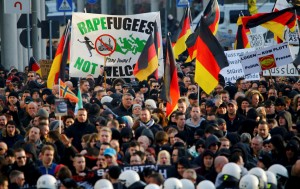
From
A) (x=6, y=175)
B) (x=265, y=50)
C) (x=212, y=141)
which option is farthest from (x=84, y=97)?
(x=6, y=175)

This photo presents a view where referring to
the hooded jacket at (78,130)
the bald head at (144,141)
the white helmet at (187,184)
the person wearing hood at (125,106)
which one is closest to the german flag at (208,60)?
the person wearing hood at (125,106)

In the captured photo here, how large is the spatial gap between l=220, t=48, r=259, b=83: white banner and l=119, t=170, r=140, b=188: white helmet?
13.6 metres

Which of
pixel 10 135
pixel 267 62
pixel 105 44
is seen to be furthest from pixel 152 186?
pixel 105 44

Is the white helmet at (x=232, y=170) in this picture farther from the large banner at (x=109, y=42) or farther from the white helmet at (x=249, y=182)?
the large banner at (x=109, y=42)

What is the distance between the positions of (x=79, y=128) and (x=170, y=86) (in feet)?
8.94

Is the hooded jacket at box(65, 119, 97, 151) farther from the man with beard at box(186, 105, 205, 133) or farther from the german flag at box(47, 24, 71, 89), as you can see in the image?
the german flag at box(47, 24, 71, 89)

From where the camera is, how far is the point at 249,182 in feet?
48.5

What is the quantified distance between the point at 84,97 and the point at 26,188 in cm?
899

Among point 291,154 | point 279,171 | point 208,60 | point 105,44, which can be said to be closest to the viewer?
point 279,171

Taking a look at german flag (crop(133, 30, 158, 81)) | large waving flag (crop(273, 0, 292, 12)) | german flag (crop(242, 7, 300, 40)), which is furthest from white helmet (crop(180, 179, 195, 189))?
large waving flag (crop(273, 0, 292, 12))

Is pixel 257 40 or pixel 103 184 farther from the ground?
pixel 257 40

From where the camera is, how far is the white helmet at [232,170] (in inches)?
611

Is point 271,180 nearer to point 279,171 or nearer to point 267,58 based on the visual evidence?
point 279,171

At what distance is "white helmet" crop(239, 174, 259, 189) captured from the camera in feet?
48.4
